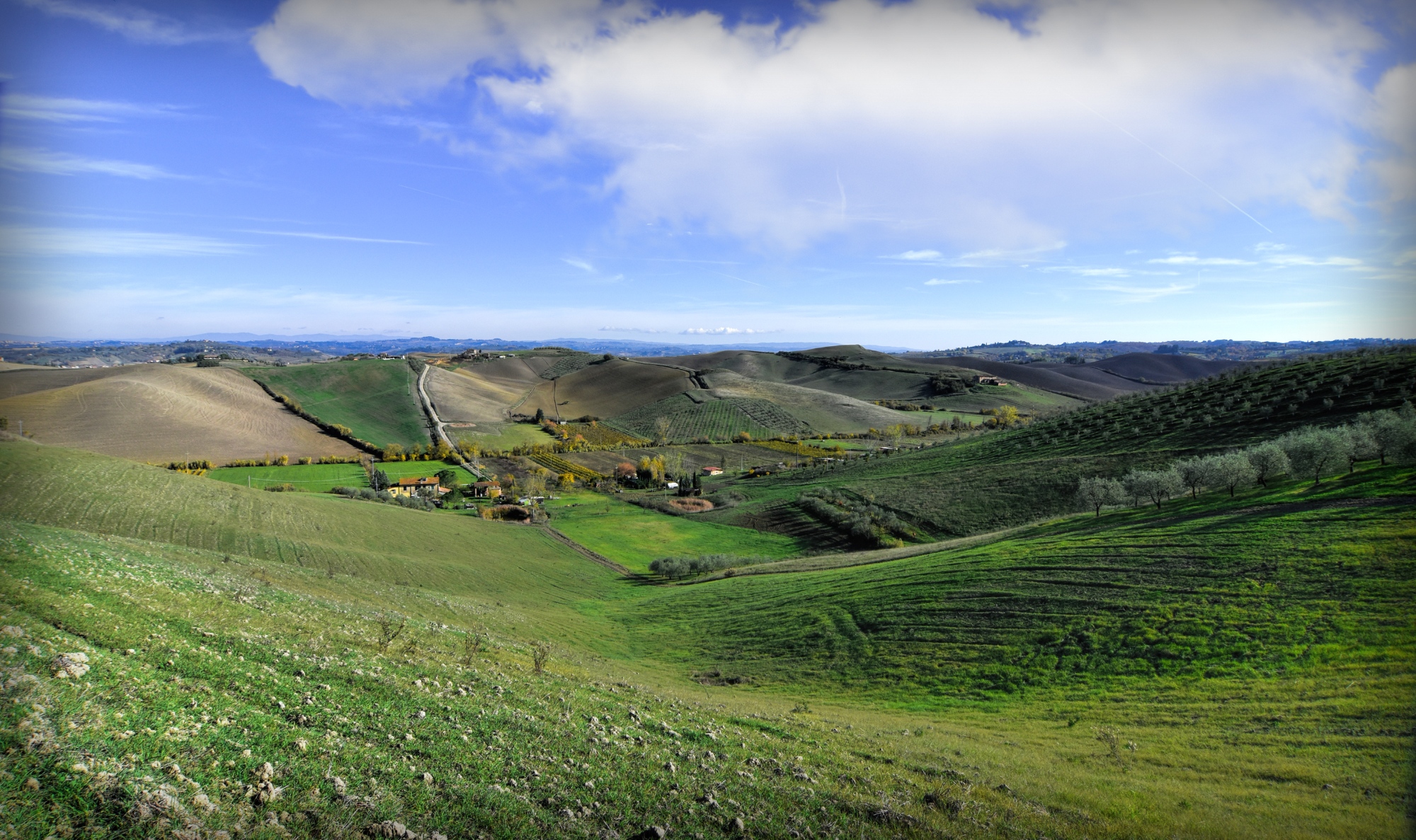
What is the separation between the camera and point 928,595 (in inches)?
1180

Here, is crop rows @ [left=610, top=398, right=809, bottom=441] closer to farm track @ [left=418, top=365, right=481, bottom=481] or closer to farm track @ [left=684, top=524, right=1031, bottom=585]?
farm track @ [left=418, top=365, right=481, bottom=481]

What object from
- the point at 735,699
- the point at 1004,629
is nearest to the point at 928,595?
the point at 1004,629

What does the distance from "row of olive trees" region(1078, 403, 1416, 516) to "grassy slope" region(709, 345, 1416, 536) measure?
30.6 feet

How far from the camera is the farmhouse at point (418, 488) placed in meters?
76.5

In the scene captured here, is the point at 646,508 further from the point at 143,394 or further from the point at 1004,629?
the point at 143,394

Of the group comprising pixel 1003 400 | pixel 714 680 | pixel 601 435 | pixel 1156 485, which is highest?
pixel 1003 400

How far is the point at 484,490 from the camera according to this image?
80.8m

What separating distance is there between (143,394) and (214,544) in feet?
278

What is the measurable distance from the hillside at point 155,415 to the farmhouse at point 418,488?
2280cm

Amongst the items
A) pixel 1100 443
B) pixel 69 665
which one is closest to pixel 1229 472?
pixel 1100 443

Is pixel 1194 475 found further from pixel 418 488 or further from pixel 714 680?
pixel 418 488

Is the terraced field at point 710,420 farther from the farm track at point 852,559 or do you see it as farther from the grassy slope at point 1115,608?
the grassy slope at point 1115,608

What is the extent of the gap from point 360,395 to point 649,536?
9676 cm

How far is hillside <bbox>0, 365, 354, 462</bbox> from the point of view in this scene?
76.8 m
